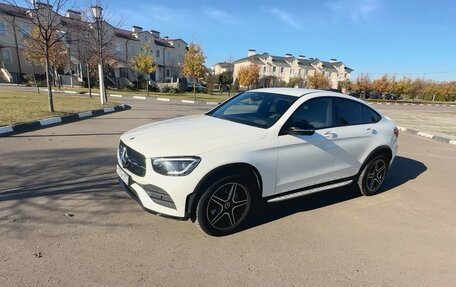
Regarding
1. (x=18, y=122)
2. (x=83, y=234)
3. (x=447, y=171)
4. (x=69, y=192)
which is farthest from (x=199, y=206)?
(x=18, y=122)

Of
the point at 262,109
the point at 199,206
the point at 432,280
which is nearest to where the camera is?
the point at 432,280

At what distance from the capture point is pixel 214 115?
4.94 metres

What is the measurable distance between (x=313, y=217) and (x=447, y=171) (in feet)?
15.6

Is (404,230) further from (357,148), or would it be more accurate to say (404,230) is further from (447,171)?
(447,171)

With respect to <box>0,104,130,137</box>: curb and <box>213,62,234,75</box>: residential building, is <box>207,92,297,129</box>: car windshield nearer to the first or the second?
<box>0,104,130,137</box>: curb

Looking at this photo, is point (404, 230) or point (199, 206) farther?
point (404, 230)

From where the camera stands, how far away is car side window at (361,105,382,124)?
5203 millimetres

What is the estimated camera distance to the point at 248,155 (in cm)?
362

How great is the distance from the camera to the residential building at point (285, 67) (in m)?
75.7

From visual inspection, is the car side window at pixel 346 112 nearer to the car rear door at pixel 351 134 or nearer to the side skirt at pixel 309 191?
the car rear door at pixel 351 134

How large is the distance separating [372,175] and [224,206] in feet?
9.49

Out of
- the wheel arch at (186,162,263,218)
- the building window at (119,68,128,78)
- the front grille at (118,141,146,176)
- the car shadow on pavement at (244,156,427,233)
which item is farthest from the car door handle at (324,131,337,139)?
the building window at (119,68,128,78)

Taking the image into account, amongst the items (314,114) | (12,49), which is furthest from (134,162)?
(12,49)

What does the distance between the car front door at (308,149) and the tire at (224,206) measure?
1.66ft
